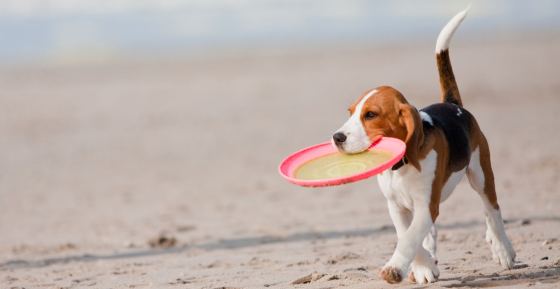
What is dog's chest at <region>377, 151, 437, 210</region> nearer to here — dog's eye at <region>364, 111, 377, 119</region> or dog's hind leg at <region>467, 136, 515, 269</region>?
dog's eye at <region>364, 111, 377, 119</region>

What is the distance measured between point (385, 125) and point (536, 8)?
40928mm

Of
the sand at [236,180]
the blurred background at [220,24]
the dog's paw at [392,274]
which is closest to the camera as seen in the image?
the dog's paw at [392,274]

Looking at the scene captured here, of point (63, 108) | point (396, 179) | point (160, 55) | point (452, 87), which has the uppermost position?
point (160, 55)

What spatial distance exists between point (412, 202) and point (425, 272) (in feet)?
1.60

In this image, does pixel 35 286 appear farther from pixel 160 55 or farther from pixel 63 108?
pixel 160 55

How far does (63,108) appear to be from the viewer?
2142cm

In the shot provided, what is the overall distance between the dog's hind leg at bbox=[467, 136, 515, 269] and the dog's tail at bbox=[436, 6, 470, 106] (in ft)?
1.43

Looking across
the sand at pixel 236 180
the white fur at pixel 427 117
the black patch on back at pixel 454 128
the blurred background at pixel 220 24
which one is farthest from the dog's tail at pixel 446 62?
the blurred background at pixel 220 24

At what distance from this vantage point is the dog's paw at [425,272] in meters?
6.33

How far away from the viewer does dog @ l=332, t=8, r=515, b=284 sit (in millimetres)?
5953

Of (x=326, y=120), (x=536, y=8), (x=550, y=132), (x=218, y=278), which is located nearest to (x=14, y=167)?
(x=326, y=120)

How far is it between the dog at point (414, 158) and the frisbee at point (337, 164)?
85 millimetres

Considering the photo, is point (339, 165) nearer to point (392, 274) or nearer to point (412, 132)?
point (412, 132)

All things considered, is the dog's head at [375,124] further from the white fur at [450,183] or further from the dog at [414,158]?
the white fur at [450,183]
